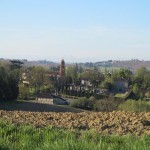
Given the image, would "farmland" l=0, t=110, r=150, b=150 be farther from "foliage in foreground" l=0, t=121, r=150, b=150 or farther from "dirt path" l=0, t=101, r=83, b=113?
"dirt path" l=0, t=101, r=83, b=113

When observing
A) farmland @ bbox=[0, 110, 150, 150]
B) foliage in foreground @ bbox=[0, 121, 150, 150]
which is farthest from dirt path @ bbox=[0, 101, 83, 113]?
foliage in foreground @ bbox=[0, 121, 150, 150]

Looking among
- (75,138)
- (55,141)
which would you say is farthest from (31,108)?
(55,141)

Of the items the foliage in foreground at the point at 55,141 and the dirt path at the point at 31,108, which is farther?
the dirt path at the point at 31,108

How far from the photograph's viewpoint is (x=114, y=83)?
344 ft

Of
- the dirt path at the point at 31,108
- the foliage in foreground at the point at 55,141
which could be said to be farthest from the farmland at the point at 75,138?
the dirt path at the point at 31,108

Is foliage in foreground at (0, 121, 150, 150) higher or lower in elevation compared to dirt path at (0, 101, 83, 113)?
higher

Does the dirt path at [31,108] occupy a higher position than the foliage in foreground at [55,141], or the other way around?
the foliage in foreground at [55,141]

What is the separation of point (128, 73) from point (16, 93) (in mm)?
55793

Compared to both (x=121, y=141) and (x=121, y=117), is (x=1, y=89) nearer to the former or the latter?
(x=121, y=117)

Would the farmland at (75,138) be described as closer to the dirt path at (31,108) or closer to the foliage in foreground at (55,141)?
the foliage in foreground at (55,141)

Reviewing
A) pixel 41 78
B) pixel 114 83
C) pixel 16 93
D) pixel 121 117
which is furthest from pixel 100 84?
pixel 121 117

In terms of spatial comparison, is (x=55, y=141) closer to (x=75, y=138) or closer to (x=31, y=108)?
(x=75, y=138)

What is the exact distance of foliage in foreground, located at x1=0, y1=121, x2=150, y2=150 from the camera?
6582 millimetres

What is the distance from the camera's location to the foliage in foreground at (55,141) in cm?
658
